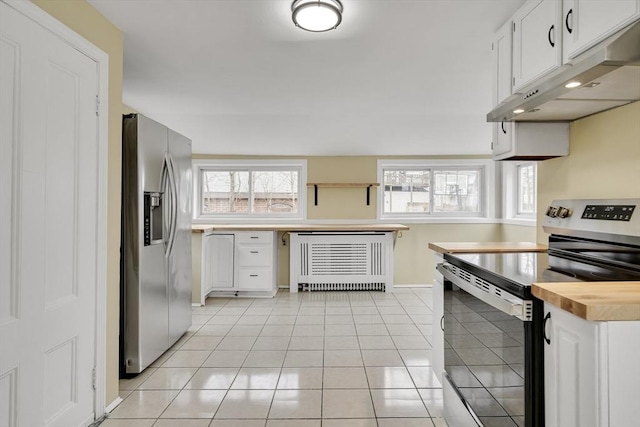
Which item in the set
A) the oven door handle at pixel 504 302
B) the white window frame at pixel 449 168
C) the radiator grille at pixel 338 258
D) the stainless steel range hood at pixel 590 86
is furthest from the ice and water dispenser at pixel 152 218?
the white window frame at pixel 449 168

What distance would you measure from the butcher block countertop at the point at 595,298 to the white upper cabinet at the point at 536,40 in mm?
1096

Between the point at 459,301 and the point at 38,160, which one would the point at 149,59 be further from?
the point at 459,301

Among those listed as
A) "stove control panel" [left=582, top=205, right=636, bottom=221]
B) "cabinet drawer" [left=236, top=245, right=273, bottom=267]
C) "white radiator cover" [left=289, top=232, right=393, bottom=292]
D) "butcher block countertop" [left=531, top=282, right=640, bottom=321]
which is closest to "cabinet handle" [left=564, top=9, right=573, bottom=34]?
"stove control panel" [left=582, top=205, right=636, bottom=221]

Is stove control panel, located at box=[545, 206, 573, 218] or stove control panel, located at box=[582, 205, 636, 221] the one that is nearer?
stove control panel, located at box=[582, 205, 636, 221]

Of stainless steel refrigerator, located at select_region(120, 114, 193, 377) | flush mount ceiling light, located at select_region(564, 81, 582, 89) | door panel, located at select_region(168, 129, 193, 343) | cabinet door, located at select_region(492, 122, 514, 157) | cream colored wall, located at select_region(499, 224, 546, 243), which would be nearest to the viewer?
flush mount ceiling light, located at select_region(564, 81, 582, 89)

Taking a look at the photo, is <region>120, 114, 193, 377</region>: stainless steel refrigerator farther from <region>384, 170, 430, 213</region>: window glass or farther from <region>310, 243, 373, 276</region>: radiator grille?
<region>384, 170, 430, 213</region>: window glass

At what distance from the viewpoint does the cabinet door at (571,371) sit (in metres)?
0.93

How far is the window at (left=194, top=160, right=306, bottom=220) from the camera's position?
208 inches

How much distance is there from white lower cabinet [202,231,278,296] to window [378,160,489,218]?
196 centimetres

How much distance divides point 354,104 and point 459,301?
2.39 metres

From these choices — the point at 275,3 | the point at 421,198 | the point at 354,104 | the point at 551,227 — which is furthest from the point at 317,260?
the point at 275,3

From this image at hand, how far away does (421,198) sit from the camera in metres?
5.32

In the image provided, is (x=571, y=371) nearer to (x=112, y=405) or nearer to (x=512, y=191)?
(x=112, y=405)

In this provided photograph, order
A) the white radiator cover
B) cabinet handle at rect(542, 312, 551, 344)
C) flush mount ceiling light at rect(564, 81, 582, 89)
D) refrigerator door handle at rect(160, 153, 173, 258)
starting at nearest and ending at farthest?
cabinet handle at rect(542, 312, 551, 344), flush mount ceiling light at rect(564, 81, 582, 89), refrigerator door handle at rect(160, 153, 173, 258), the white radiator cover
